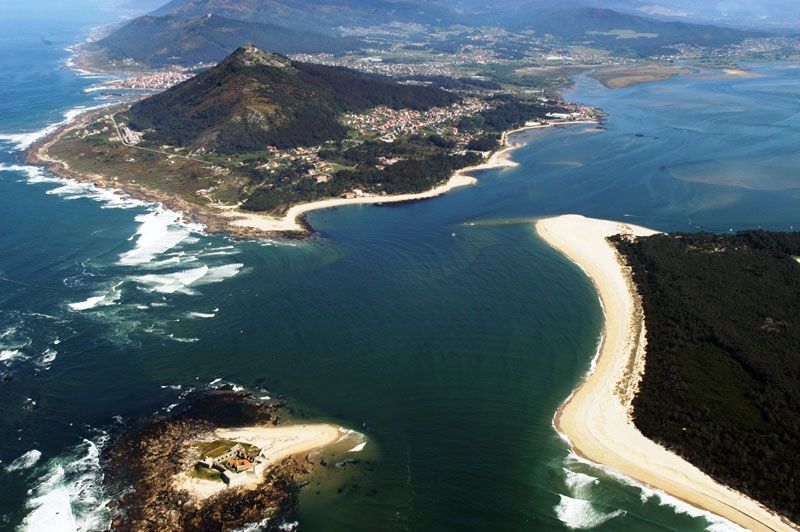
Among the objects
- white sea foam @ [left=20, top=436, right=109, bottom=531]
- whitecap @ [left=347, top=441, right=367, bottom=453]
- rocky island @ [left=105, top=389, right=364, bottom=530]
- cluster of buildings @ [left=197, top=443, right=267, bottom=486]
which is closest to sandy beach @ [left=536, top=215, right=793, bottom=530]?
whitecap @ [left=347, top=441, right=367, bottom=453]

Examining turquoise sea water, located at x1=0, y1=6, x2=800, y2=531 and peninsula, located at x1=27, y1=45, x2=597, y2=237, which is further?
peninsula, located at x1=27, y1=45, x2=597, y2=237

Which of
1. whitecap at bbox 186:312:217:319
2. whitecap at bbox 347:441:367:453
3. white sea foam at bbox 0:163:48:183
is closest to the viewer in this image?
whitecap at bbox 347:441:367:453

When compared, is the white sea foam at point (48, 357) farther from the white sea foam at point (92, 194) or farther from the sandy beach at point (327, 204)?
the white sea foam at point (92, 194)

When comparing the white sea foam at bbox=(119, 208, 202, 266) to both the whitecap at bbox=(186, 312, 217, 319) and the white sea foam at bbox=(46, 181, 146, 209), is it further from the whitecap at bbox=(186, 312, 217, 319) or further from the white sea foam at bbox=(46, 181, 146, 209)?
the whitecap at bbox=(186, 312, 217, 319)

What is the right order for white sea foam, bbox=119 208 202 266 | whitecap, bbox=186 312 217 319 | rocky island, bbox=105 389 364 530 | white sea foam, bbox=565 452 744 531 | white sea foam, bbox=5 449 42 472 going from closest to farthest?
white sea foam, bbox=565 452 744 531
rocky island, bbox=105 389 364 530
white sea foam, bbox=5 449 42 472
whitecap, bbox=186 312 217 319
white sea foam, bbox=119 208 202 266

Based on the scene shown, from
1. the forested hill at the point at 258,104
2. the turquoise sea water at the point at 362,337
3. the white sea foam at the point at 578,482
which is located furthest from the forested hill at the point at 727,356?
the forested hill at the point at 258,104

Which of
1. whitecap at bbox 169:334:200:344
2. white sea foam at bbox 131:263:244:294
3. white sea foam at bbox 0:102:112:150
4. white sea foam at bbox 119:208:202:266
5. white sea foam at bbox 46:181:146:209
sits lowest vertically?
whitecap at bbox 169:334:200:344

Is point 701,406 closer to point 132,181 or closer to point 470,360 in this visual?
point 470,360

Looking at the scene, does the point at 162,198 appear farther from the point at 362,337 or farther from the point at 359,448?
the point at 359,448


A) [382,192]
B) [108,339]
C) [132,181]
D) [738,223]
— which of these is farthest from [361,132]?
[108,339]

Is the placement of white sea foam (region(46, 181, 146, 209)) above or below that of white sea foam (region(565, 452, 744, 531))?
above
